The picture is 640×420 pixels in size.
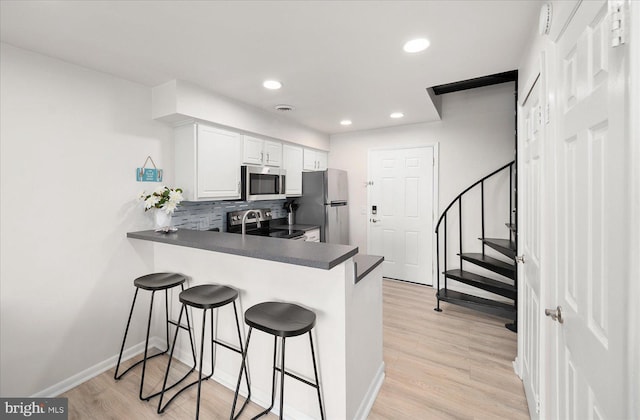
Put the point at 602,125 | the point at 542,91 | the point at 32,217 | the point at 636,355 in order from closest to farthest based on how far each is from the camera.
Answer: the point at 636,355, the point at 602,125, the point at 542,91, the point at 32,217

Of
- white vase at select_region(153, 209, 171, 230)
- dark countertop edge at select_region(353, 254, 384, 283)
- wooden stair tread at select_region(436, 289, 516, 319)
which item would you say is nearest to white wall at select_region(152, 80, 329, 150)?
white vase at select_region(153, 209, 171, 230)

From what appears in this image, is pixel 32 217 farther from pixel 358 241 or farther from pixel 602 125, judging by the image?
pixel 358 241

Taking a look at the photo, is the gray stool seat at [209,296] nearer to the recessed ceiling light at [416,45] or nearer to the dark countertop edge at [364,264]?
the dark countertop edge at [364,264]

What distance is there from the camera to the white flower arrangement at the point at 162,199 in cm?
242

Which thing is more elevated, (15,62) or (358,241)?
(15,62)

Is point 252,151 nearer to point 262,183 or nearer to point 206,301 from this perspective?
point 262,183

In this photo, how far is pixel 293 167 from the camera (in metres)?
4.09

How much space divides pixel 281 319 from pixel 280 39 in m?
1.73

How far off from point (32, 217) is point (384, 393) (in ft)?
8.94

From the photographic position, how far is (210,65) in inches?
87.5

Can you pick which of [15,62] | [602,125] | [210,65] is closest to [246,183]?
[210,65]

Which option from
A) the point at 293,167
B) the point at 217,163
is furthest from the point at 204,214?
the point at 293,167

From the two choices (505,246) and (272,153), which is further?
(272,153)

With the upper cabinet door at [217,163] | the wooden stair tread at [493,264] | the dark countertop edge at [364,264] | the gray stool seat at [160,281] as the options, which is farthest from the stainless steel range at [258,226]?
the wooden stair tread at [493,264]
